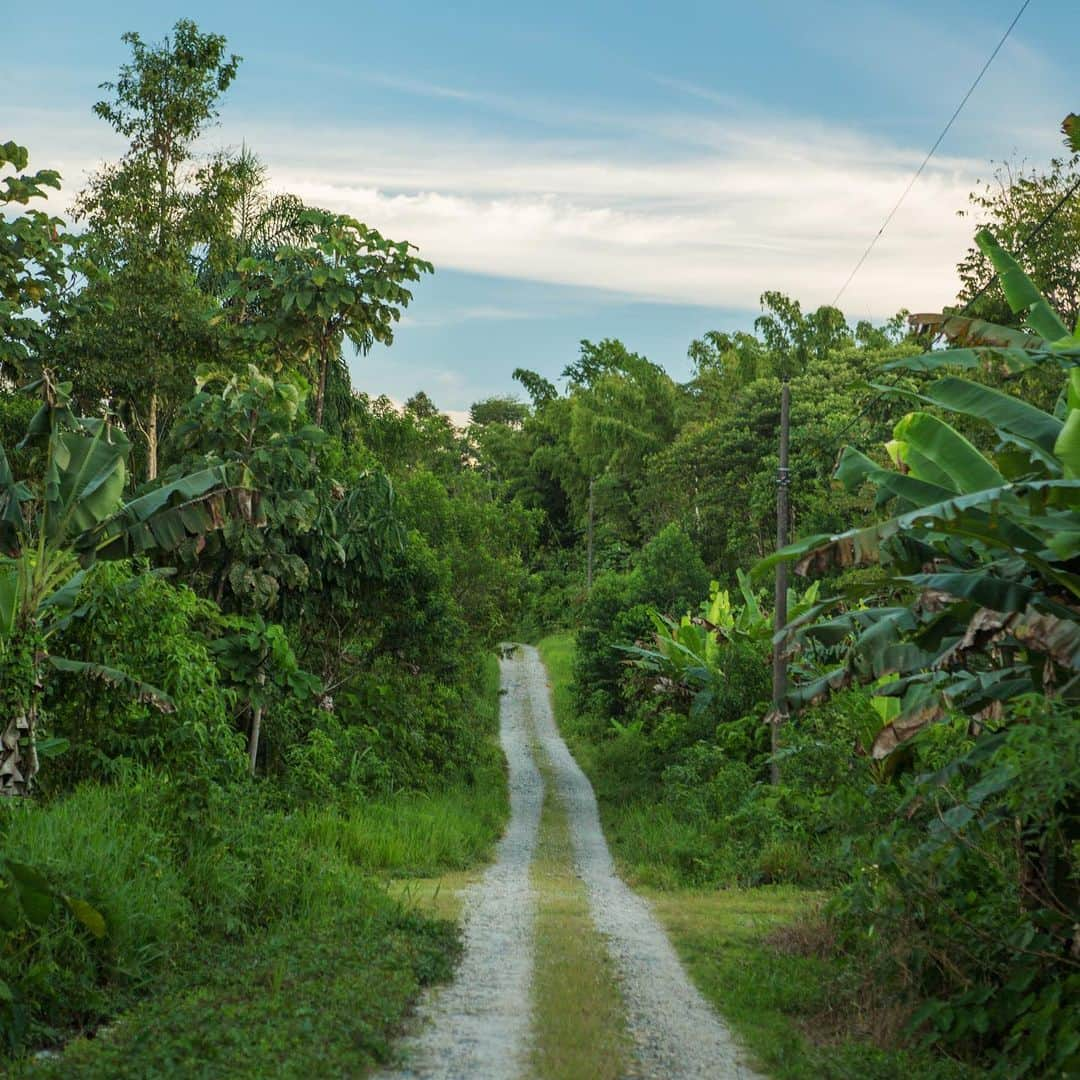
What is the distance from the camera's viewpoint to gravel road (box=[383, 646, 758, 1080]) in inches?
280

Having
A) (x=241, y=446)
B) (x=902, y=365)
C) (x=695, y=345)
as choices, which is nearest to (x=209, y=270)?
(x=241, y=446)

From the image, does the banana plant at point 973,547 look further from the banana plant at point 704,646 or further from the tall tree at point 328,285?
the banana plant at point 704,646

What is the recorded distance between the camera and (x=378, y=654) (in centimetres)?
2277

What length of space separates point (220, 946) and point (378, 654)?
1325cm

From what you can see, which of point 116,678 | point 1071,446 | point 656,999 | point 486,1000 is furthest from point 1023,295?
point 116,678

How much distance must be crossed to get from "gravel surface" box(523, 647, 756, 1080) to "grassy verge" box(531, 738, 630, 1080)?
0.40ft

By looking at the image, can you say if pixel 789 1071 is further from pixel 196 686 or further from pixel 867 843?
pixel 196 686

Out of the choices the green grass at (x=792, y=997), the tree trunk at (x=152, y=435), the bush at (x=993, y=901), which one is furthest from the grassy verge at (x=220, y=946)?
the tree trunk at (x=152, y=435)

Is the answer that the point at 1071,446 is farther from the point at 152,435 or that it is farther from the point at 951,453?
the point at 152,435

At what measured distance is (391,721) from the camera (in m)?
22.6

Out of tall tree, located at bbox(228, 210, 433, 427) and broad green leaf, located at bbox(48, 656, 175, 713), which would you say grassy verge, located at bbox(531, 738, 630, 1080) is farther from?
tall tree, located at bbox(228, 210, 433, 427)

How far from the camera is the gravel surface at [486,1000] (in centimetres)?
700

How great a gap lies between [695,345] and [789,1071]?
5151 cm

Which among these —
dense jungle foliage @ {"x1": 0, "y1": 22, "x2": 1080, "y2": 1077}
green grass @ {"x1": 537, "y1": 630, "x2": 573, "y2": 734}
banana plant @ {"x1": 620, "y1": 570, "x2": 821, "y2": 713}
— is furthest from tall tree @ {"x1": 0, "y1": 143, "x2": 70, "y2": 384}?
green grass @ {"x1": 537, "y1": 630, "x2": 573, "y2": 734}
